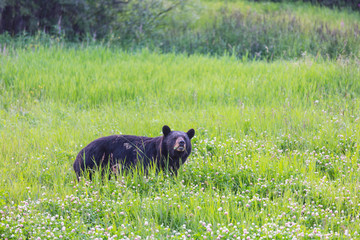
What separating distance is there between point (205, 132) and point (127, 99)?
2.60 metres

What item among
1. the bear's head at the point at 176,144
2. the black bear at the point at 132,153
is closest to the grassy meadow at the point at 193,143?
the black bear at the point at 132,153

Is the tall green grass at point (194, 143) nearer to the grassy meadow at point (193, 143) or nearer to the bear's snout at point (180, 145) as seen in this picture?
the grassy meadow at point (193, 143)

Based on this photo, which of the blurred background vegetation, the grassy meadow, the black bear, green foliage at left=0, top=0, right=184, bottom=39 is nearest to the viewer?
the grassy meadow

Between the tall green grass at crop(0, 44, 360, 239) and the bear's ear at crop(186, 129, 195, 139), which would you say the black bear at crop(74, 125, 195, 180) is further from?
the tall green grass at crop(0, 44, 360, 239)

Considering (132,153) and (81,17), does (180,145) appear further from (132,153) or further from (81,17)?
(81,17)

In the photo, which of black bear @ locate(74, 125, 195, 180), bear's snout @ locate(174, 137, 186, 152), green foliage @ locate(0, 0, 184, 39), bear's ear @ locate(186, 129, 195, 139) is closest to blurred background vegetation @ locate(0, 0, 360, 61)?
green foliage @ locate(0, 0, 184, 39)

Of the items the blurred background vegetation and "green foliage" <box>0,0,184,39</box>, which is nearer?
the blurred background vegetation

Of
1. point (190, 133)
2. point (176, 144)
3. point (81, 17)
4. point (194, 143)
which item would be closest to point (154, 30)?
point (81, 17)

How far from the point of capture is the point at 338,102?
8781 mm

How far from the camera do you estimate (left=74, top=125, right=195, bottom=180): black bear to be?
18.9 ft

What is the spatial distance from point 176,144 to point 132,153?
0.84m

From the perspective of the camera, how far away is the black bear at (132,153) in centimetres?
577

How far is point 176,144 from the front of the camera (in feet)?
18.0

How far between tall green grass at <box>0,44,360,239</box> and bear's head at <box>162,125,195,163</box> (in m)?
0.37
